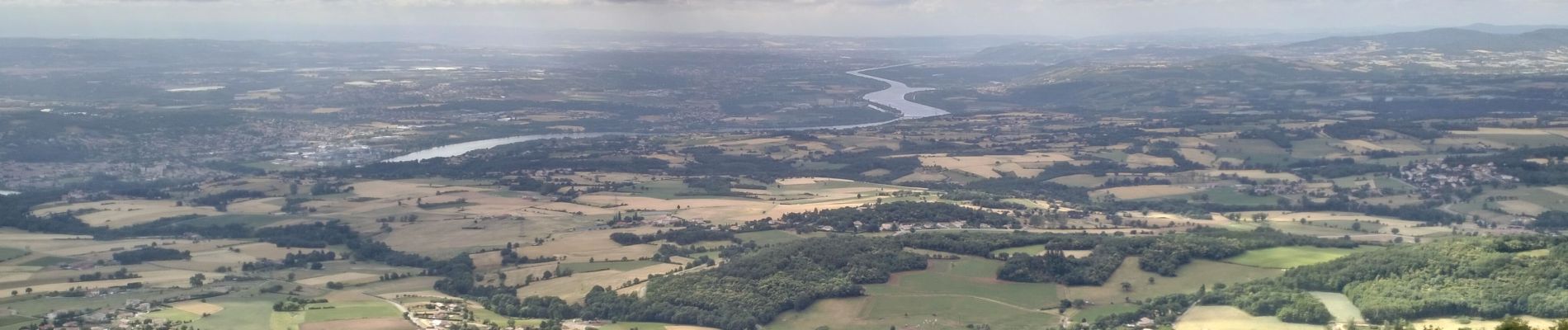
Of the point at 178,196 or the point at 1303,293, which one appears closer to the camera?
the point at 1303,293

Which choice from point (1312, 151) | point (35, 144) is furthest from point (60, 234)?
point (1312, 151)

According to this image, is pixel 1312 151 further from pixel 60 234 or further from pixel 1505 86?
pixel 60 234

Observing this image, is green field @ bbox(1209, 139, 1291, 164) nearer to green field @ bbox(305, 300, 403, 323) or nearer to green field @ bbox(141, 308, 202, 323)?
green field @ bbox(305, 300, 403, 323)

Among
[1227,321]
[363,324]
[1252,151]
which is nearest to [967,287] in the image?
[1227,321]

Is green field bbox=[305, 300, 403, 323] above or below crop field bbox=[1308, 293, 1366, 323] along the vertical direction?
below

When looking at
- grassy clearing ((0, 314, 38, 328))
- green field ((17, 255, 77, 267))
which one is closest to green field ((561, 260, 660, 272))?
grassy clearing ((0, 314, 38, 328))

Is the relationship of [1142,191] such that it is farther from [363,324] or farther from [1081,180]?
[363,324]

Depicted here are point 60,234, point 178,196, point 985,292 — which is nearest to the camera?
point 985,292
